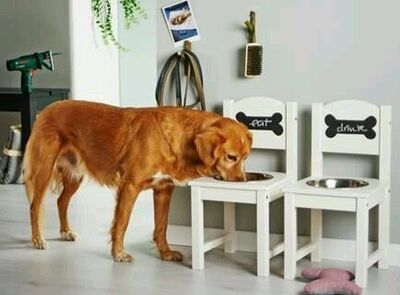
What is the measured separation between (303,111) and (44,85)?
341cm

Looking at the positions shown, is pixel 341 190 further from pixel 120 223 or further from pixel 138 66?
pixel 138 66

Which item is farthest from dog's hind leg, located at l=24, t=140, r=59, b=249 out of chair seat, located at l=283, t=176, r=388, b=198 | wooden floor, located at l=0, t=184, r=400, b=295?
chair seat, located at l=283, t=176, r=388, b=198

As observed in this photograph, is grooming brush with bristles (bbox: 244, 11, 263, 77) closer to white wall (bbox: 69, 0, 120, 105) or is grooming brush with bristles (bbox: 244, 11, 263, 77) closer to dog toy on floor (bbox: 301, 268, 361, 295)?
dog toy on floor (bbox: 301, 268, 361, 295)

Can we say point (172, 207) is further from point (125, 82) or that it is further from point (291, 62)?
point (125, 82)

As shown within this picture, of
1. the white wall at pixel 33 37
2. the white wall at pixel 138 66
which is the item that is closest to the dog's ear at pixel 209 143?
the white wall at pixel 138 66

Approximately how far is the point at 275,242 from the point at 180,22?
1194 millimetres

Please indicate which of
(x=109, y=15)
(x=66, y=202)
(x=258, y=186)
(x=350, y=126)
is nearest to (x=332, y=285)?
(x=258, y=186)

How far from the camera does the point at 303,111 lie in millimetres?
3600

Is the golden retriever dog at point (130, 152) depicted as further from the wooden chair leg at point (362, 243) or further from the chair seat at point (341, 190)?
the wooden chair leg at point (362, 243)

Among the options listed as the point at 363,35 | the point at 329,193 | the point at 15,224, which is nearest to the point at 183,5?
the point at 363,35

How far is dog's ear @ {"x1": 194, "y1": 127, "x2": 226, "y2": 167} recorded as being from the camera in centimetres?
328

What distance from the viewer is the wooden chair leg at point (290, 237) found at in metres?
3.16

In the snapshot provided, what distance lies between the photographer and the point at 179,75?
3.82 meters

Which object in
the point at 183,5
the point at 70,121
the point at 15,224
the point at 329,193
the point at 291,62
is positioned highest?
the point at 183,5
